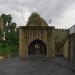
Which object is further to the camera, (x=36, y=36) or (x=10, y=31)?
(x=10, y=31)

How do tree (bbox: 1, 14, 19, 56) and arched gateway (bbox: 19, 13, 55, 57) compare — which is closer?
arched gateway (bbox: 19, 13, 55, 57)

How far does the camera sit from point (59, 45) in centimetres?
5212

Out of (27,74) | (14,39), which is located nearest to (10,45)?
(14,39)

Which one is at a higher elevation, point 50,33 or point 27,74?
point 50,33

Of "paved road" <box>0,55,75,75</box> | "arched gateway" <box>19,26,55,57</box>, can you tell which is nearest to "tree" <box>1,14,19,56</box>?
"arched gateway" <box>19,26,55,57</box>

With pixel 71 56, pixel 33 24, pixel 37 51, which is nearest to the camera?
pixel 71 56

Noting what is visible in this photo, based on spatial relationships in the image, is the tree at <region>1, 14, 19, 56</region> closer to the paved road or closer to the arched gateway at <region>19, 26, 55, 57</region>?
the arched gateway at <region>19, 26, 55, 57</region>

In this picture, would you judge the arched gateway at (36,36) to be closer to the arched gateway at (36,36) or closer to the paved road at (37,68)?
the arched gateway at (36,36)

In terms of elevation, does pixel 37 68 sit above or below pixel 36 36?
below

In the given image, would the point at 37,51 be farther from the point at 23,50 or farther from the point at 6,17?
the point at 6,17

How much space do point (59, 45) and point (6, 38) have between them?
63.9 ft

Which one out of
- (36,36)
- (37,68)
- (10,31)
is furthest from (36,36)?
(10,31)

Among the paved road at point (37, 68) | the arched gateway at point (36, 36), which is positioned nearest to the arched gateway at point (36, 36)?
the arched gateway at point (36, 36)

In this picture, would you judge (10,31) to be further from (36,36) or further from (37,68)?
(37,68)
